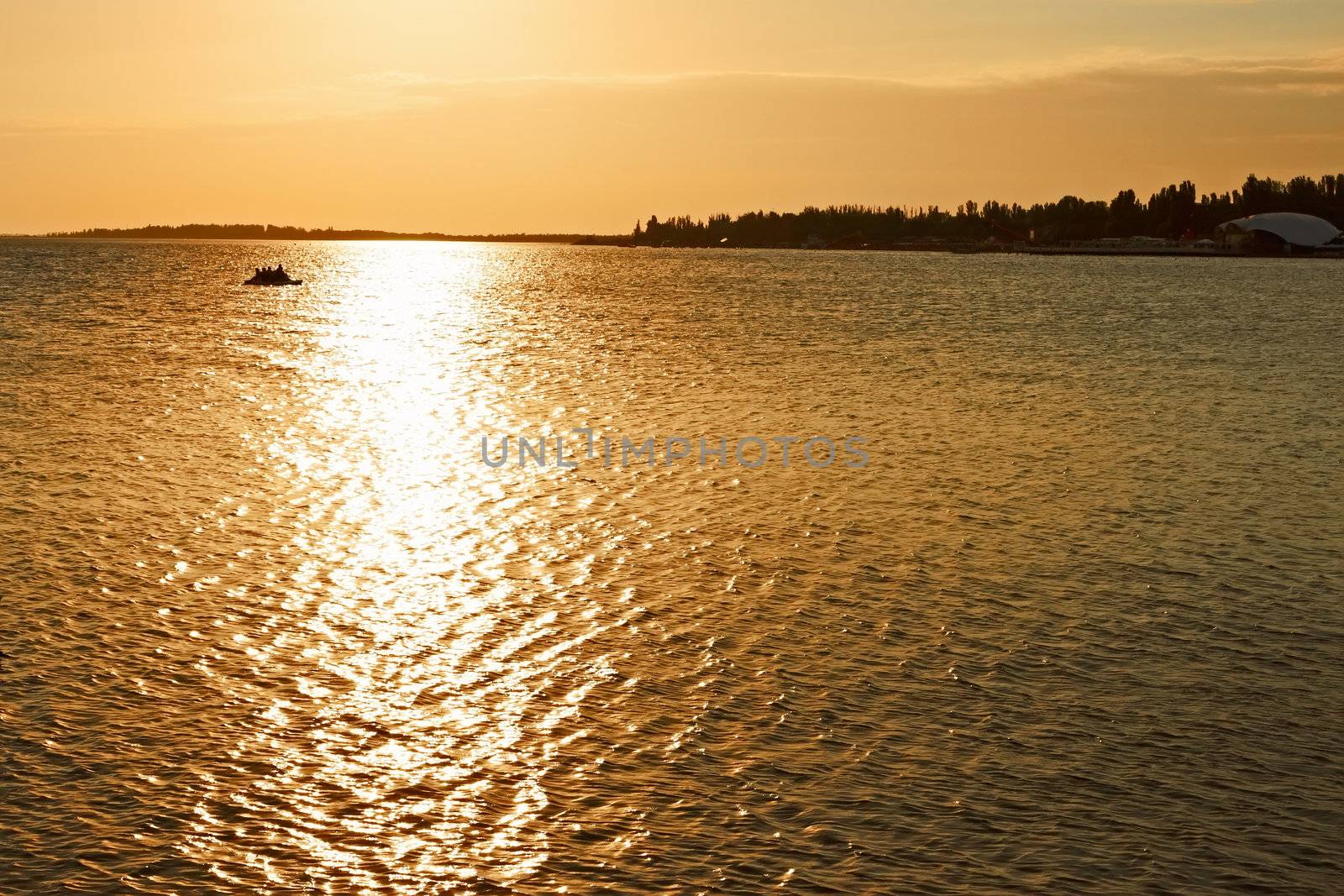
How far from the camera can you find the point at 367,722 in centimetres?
1845

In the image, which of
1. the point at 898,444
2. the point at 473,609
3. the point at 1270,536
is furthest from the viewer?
the point at 898,444

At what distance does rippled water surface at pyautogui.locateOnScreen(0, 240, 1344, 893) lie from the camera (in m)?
14.9

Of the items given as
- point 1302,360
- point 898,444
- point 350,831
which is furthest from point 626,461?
point 1302,360

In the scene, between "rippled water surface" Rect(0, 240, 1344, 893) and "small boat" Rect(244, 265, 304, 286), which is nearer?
"rippled water surface" Rect(0, 240, 1344, 893)

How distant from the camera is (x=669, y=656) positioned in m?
21.5

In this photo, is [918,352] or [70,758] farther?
[918,352]

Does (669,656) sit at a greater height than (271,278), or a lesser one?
lesser

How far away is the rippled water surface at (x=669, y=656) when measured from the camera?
586 inches

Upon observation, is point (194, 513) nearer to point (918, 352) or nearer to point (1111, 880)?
point (1111, 880)

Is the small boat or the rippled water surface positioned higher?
the small boat

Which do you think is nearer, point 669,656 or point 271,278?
point 669,656

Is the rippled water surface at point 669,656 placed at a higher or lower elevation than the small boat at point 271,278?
lower

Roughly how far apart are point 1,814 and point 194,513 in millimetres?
16791

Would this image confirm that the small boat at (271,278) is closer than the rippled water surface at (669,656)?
No
